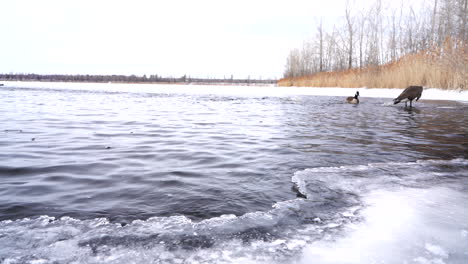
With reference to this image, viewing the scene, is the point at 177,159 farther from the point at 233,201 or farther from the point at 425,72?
the point at 425,72

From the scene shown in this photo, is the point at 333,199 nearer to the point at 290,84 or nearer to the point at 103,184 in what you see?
the point at 103,184

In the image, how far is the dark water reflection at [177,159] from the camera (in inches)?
89.1

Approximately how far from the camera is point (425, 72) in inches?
616

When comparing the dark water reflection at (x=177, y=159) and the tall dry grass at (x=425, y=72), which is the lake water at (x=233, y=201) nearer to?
the dark water reflection at (x=177, y=159)

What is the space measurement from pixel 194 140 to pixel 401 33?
1002 inches

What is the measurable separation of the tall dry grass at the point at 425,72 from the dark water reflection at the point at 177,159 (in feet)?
27.7

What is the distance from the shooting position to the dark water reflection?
2.26m

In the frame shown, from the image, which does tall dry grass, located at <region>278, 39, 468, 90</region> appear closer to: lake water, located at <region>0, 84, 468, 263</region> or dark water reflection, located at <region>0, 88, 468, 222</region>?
dark water reflection, located at <region>0, 88, 468, 222</region>

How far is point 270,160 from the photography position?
3582 mm

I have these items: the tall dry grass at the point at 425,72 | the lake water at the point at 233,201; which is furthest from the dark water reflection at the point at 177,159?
the tall dry grass at the point at 425,72

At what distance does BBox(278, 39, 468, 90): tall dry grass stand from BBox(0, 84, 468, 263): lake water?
10919mm

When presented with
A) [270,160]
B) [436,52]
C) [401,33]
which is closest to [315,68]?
[401,33]

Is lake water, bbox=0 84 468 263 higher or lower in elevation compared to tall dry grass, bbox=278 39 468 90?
lower

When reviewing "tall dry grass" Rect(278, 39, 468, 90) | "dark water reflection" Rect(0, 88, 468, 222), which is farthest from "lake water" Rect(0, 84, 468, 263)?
"tall dry grass" Rect(278, 39, 468, 90)
